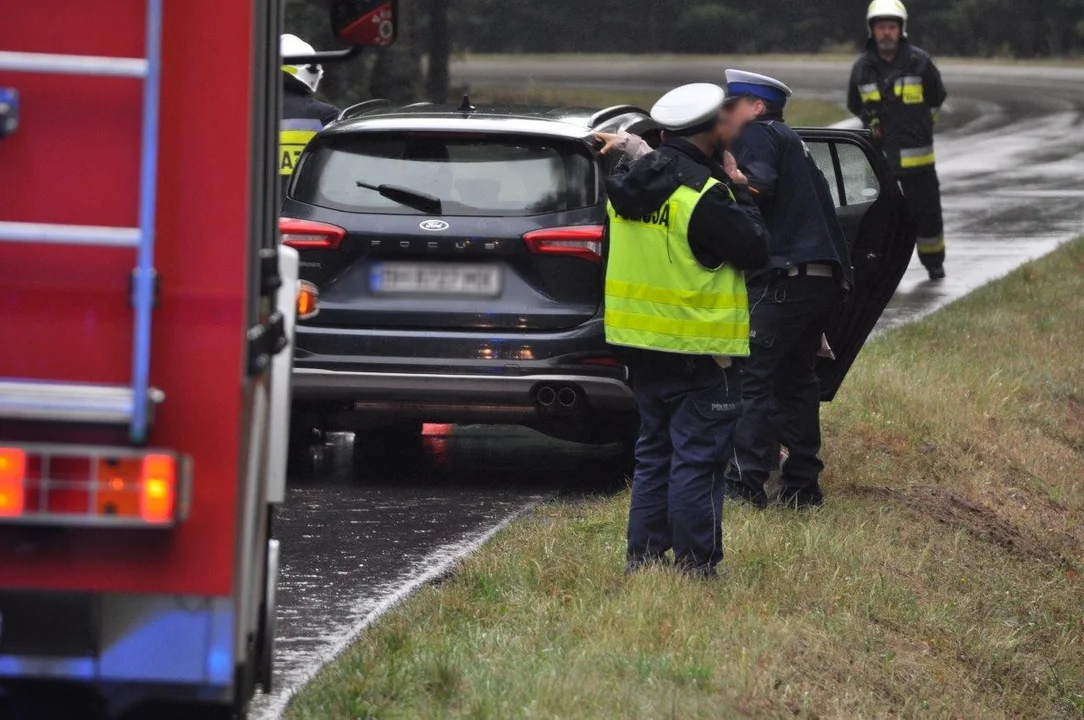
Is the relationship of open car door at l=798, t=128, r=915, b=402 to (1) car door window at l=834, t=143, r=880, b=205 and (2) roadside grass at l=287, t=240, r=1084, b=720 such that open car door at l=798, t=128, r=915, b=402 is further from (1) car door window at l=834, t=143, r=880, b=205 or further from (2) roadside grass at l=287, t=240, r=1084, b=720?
(2) roadside grass at l=287, t=240, r=1084, b=720

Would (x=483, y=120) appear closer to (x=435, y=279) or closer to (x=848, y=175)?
(x=435, y=279)

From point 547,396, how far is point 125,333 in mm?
4277

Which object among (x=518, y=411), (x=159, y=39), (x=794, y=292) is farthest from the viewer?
(x=518, y=411)

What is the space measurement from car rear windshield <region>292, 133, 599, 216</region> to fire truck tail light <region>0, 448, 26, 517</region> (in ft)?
14.3

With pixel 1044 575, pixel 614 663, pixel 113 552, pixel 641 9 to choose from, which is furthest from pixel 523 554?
pixel 641 9

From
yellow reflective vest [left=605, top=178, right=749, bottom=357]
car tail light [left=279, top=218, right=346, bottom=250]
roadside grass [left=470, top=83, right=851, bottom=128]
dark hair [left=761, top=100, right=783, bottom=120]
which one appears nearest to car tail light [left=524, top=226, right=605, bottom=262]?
car tail light [left=279, top=218, right=346, bottom=250]

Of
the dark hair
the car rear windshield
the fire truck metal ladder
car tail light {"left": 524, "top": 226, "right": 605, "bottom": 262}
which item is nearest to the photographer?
the fire truck metal ladder

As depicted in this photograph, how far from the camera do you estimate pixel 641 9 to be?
2554 inches

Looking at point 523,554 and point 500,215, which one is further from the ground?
point 500,215

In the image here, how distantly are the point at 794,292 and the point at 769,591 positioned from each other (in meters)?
1.49

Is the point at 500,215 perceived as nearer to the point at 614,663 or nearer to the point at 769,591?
the point at 769,591

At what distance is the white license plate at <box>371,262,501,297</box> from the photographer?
7457mm

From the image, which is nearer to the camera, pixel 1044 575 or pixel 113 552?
pixel 113 552

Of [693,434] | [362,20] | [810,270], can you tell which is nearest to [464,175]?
[810,270]
